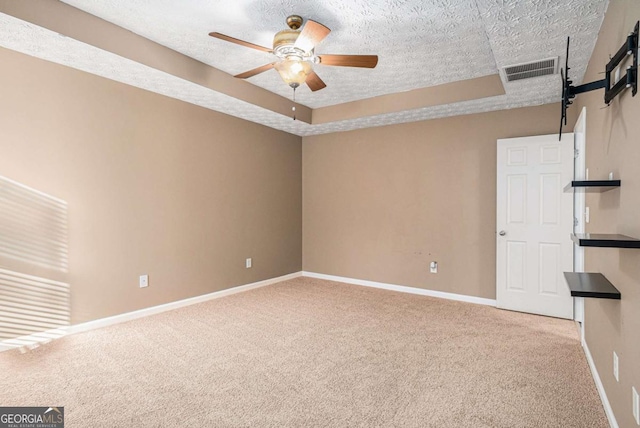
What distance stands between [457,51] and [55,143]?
3782 mm

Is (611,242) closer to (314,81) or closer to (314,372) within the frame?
(314,372)

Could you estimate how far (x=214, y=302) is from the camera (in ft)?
14.4

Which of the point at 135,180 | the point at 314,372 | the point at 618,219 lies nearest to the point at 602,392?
the point at 618,219

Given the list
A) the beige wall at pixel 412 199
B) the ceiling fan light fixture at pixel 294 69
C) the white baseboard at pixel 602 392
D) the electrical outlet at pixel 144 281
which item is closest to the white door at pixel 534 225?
the beige wall at pixel 412 199

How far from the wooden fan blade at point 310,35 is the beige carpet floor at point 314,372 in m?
2.35

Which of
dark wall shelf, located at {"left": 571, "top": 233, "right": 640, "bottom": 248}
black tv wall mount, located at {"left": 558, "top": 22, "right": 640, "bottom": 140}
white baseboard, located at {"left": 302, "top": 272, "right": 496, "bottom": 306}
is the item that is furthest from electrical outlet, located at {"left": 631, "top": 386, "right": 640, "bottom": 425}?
white baseboard, located at {"left": 302, "top": 272, "right": 496, "bottom": 306}

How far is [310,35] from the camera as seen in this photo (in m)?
2.33

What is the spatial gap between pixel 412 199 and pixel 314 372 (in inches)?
122

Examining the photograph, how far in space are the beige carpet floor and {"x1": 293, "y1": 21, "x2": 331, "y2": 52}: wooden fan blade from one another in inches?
92.4

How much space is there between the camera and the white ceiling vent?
3023 mm

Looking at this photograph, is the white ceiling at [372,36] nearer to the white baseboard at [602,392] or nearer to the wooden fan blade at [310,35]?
the wooden fan blade at [310,35]

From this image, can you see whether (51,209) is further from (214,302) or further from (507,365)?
(507,365)

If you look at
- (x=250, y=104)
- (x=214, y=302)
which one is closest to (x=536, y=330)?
(x=214, y=302)

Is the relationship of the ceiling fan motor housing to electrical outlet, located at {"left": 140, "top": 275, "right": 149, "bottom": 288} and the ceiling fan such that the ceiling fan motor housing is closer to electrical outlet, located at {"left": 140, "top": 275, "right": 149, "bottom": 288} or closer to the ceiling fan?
the ceiling fan
